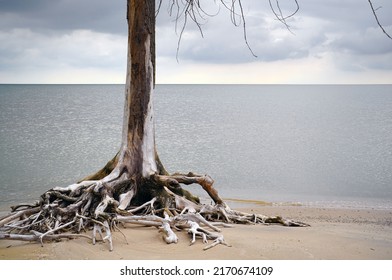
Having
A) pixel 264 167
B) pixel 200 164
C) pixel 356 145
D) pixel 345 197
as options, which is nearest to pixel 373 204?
pixel 345 197

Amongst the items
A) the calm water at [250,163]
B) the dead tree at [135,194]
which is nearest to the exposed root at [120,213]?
the dead tree at [135,194]

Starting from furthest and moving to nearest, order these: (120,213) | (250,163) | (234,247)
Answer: (250,163)
(120,213)
(234,247)

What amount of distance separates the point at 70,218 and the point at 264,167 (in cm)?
1416

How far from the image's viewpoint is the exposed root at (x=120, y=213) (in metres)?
7.37

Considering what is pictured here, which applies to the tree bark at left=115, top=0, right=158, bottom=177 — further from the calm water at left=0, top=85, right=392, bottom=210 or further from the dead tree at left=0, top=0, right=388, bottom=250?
the calm water at left=0, top=85, right=392, bottom=210

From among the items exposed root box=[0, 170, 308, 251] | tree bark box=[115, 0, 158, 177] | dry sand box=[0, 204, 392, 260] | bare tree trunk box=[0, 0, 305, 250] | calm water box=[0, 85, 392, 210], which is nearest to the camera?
dry sand box=[0, 204, 392, 260]

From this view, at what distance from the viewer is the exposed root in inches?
290

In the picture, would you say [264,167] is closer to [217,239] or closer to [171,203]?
[171,203]

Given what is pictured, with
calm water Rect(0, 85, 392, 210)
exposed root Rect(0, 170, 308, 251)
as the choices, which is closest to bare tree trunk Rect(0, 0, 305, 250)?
exposed root Rect(0, 170, 308, 251)

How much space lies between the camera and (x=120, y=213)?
8.09 metres

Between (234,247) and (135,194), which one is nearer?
(234,247)

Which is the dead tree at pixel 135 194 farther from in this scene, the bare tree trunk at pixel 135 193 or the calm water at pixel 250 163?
the calm water at pixel 250 163

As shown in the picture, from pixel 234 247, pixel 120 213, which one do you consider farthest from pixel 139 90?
pixel 234 247

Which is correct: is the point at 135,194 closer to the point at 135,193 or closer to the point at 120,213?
the point at 135,193
